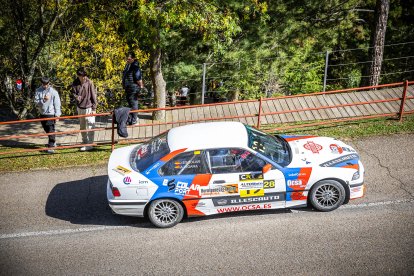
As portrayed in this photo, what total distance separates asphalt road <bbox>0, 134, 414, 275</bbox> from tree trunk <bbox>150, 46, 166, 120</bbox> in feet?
12.5

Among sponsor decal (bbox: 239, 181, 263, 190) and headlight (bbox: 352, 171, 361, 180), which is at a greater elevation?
headlight (bbox: 352, 171, 361, 180)

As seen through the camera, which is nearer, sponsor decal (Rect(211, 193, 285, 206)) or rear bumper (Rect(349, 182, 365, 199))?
sponsor decal (Rect(211, 193, 285, 206))

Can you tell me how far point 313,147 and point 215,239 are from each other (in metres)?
2.58

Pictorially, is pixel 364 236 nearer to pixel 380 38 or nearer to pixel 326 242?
pixel 326 242

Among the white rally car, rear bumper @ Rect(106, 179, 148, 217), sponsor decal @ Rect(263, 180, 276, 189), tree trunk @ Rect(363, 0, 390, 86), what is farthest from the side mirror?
tree trunk @ Rect(363, 0, 390, 86)

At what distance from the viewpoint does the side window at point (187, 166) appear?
7.67m

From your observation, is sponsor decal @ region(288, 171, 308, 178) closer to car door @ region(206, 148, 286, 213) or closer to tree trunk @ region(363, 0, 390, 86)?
car door @ region(206, 148, 286, 213)

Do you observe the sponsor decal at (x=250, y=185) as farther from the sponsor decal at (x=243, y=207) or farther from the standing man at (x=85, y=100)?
the standing man at (x=85, y=100)

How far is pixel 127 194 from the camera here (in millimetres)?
7680

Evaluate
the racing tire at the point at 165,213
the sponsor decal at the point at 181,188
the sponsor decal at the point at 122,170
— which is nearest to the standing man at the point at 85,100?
the sponsor decal at the point at 122,170

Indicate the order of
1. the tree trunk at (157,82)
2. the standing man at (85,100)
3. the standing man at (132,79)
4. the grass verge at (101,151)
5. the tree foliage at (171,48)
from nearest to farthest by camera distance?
1. the grass verge at (101,151)
2. the standing man at (85,100)
3. the standing man at (132,79)
4. the tree trunk at (157,82)
5. the tree foliage at (171,48)

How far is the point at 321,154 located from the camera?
8.15 m

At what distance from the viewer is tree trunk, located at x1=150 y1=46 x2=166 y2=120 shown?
1198 centimetres

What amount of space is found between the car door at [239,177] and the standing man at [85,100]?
436cm
